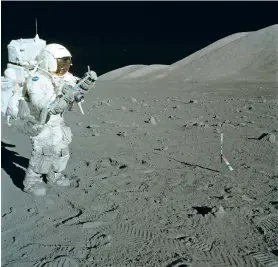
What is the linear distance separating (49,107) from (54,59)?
53 centimetres

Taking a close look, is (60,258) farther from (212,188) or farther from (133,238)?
(212,188)

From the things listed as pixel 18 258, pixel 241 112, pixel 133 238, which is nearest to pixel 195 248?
pixel 133 238

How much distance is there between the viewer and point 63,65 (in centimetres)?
437

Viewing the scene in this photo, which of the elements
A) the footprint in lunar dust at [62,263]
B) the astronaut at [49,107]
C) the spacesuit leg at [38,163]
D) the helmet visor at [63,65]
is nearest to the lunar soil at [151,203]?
the footprint in lunar dust at [62,263]

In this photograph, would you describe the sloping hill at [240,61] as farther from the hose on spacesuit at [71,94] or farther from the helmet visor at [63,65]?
the hose on spacesuit at [71,94]

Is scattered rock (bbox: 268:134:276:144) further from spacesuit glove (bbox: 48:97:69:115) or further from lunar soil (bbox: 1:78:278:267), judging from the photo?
spacesuit glove (bbox: 48:97:69:115)

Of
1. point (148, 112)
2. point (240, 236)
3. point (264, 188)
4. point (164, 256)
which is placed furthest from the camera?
point (148, 112)

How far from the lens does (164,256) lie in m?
3.27

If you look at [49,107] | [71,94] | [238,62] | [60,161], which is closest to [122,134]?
[60,161]

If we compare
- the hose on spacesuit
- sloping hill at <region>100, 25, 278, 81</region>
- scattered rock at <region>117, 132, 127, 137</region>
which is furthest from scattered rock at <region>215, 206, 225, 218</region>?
sloping hill at <region>100, 25, 278, 81</region>

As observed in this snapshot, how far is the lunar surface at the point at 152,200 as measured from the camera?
11.0 feet

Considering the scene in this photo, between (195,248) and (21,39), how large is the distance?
3.03 meters

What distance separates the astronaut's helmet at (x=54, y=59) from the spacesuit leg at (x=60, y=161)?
0.70 m

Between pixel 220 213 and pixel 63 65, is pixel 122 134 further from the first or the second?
pixel 220 213
